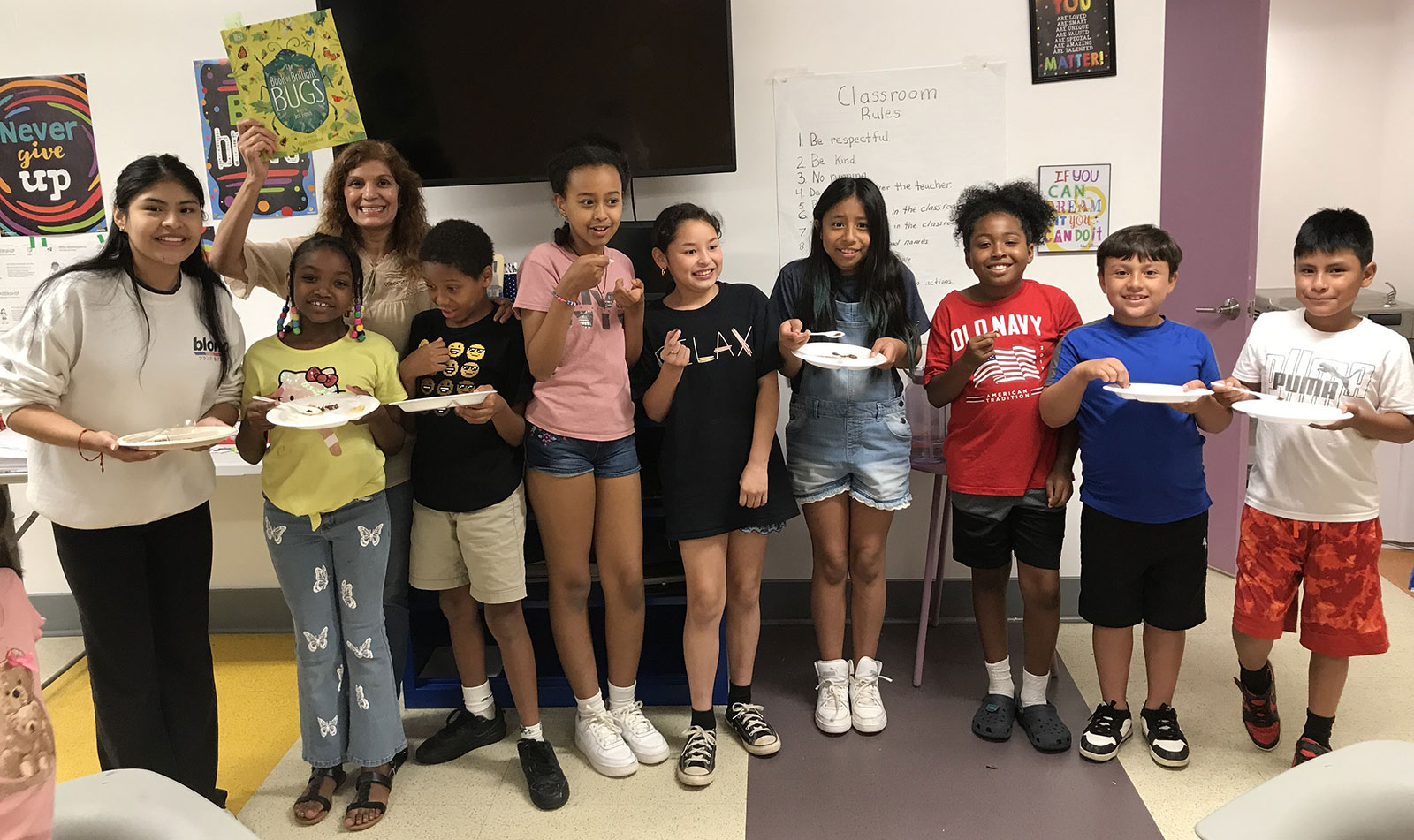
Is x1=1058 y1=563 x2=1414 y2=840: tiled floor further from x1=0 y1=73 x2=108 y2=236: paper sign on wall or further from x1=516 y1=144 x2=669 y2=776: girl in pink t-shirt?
x1=0 y1=73 x2=108 y2=236: paper sign on wall

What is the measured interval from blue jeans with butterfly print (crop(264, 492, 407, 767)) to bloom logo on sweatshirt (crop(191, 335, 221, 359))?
0.35m

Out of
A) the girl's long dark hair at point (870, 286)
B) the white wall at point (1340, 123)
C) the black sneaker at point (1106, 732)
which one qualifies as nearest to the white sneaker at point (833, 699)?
the black sneaker at point (1106, 732)

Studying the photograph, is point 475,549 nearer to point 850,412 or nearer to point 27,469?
point 850,412

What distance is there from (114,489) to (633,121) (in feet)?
5.56

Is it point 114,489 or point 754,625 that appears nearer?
point 114,489

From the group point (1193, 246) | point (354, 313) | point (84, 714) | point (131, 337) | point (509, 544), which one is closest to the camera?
point (131, 337)

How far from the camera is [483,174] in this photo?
279cm

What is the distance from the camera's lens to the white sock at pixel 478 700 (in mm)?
2391

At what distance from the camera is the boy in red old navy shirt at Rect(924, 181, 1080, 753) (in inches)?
85.3

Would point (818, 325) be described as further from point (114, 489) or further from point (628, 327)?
point (114, 489)

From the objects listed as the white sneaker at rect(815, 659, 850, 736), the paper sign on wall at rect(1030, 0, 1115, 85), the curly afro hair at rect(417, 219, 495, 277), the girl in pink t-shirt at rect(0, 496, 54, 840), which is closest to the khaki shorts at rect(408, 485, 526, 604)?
the curly afro hair at rect(417, 219, 495, 277)

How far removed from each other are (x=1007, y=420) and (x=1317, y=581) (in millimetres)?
761

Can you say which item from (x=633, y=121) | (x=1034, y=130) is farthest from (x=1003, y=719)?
(x=633, y=121)

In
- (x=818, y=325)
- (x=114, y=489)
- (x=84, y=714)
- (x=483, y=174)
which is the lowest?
(x=84, y=714)
